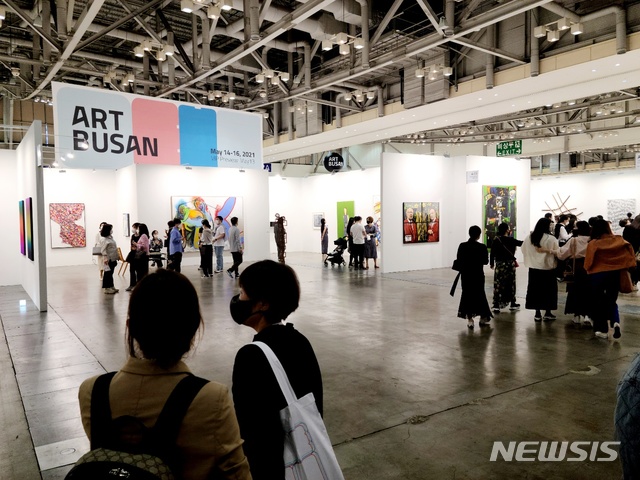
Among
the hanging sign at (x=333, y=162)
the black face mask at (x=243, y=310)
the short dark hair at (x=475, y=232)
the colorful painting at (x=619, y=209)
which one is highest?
the hanging sign at (x=333, y=162)

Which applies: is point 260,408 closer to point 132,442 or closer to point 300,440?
point 300,440

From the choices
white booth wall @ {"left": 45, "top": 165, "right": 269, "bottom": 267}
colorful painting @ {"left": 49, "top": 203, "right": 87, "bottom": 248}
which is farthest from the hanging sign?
colorful painting @ {"left": 49, "top": 203, "right": 87, "bottom": 248}

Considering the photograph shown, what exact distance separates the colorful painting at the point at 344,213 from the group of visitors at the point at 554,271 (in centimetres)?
1183

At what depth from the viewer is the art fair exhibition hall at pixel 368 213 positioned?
3.75 m

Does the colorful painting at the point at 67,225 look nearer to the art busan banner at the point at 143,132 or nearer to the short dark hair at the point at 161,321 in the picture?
the art busan banner at the point at 143,132

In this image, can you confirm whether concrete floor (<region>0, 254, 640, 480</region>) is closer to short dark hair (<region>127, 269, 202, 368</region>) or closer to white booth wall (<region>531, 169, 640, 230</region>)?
short dark hair (<region>127, 269, 202, 368</region>)

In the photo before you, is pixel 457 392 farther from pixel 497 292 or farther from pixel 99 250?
pixel 99 250

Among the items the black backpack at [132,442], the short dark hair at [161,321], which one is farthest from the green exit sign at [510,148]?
the black backpack at [132,442]

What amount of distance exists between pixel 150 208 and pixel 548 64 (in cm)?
1145

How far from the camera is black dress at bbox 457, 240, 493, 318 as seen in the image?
6.88 meters

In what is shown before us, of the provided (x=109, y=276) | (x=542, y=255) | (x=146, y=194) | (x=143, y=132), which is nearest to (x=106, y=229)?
(x=109, y=276)

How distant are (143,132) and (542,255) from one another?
266 inches

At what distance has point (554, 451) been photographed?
331 centimetres

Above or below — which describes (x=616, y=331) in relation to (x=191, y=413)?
below
